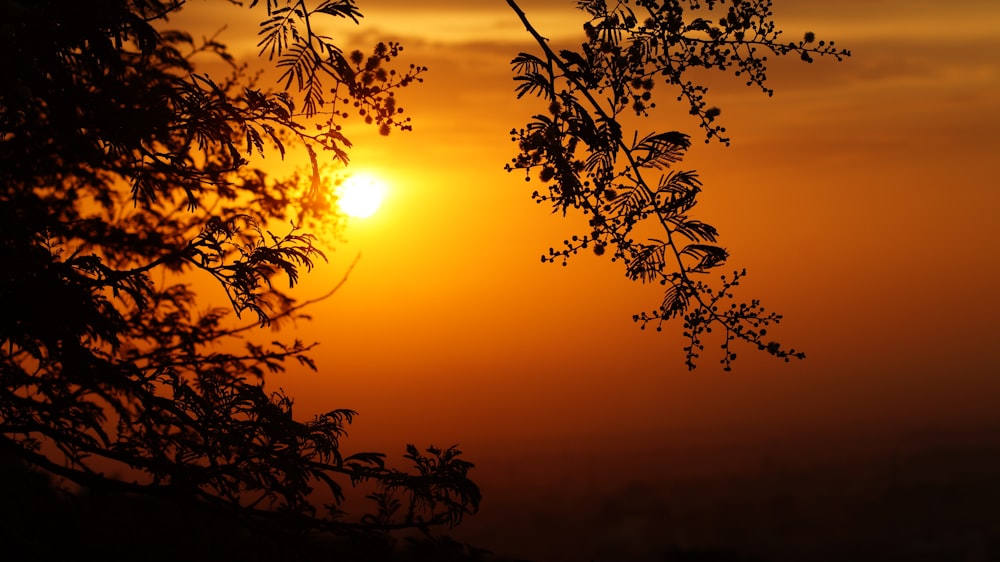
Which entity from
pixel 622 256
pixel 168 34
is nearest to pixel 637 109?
pixel 622 256

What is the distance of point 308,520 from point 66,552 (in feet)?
9.30

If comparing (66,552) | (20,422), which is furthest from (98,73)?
(66,552)

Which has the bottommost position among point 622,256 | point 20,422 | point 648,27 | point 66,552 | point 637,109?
point 66,552

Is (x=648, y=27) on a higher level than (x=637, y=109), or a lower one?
higher

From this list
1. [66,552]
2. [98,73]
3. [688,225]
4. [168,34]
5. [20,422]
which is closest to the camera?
[688,225]

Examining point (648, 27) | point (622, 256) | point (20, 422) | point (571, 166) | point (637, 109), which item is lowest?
point (20, 422)

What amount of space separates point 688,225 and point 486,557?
316cm

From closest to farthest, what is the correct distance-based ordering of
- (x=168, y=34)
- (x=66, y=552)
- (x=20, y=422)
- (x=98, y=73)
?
(x=98, y=73) → (x=20, y=422) → (x=66, y=552) → (x=168, y=34)

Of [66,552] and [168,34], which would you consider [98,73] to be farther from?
[168,34]

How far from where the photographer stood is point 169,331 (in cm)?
1173

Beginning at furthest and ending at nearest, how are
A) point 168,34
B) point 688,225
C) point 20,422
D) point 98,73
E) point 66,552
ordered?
1. point 168,34
2. point 66,552
3. point 20,422
4. point 98,73
5. point 688,225

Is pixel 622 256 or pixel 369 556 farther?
pixel 369 556

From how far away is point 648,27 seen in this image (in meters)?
6.40

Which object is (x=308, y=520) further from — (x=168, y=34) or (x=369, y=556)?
(x=168, y=34)
